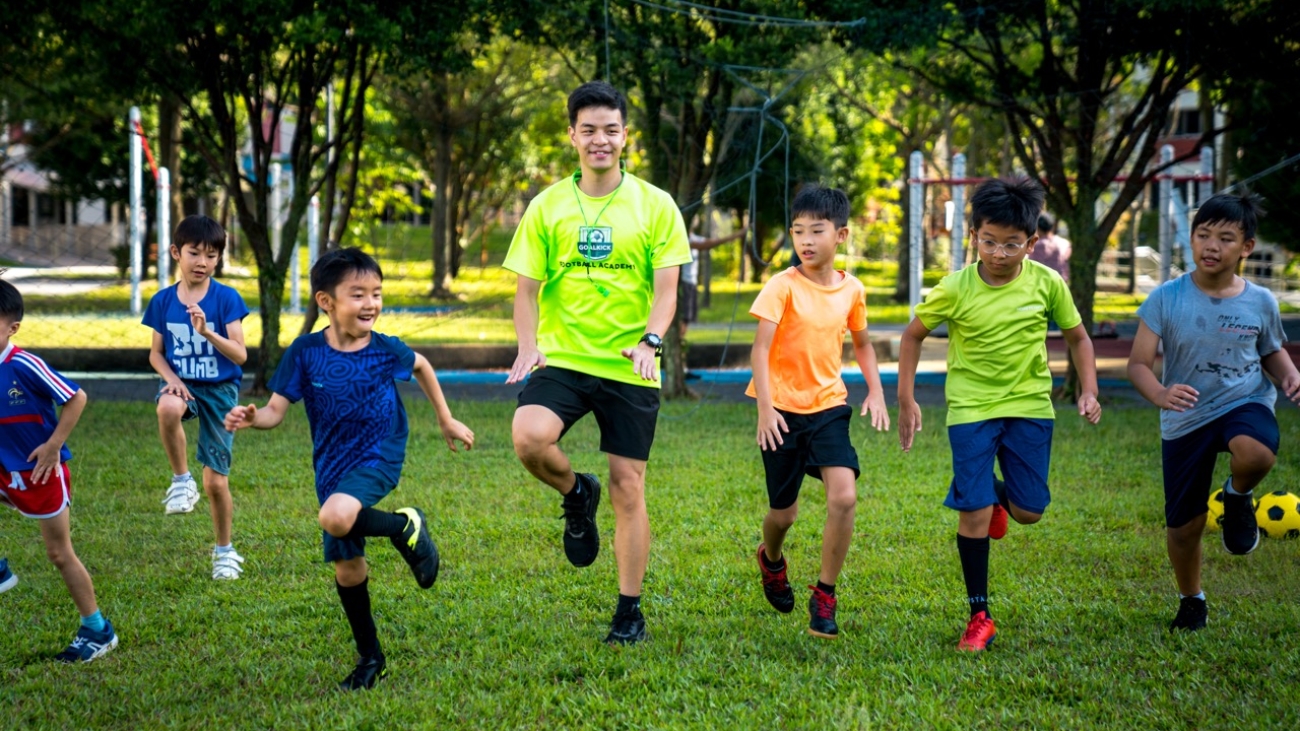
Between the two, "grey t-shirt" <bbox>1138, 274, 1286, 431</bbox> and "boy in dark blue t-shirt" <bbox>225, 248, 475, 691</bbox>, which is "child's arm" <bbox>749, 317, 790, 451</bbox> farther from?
"grey t-shirt" <bbox>1138, 274, 1286, 431</bbox>

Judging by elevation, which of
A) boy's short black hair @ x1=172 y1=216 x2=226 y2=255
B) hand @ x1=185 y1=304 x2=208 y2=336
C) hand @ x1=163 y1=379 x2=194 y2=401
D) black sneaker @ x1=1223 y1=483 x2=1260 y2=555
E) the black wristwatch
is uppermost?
boy's short black hair @ x1=172 y1=216 x2=226 y2=255

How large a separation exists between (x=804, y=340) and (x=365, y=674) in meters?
2.00

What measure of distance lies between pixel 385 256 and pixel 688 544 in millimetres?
17641

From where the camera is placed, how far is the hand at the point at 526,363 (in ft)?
14.3

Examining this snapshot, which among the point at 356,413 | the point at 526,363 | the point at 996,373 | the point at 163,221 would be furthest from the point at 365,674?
the point at 163,221

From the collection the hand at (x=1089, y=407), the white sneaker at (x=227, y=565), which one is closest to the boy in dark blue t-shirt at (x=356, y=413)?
the white sneaker at (x=227, y=565)

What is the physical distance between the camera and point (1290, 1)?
34.9 feet

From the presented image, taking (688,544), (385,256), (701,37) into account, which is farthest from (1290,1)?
(385,256)

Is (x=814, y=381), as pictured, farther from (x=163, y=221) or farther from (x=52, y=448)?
(x=163, y=221)

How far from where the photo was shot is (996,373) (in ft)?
15.3

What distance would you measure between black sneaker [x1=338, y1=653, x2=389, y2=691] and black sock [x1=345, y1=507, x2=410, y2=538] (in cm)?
43

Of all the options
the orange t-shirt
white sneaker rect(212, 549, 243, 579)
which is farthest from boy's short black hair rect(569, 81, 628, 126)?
white sneaker rect(212, 549, 243, 579)

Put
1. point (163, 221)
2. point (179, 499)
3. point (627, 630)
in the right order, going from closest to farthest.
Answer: point (627, 630) → point (179, 499) → point (163, 221)

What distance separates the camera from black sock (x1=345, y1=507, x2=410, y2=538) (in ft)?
13.3
